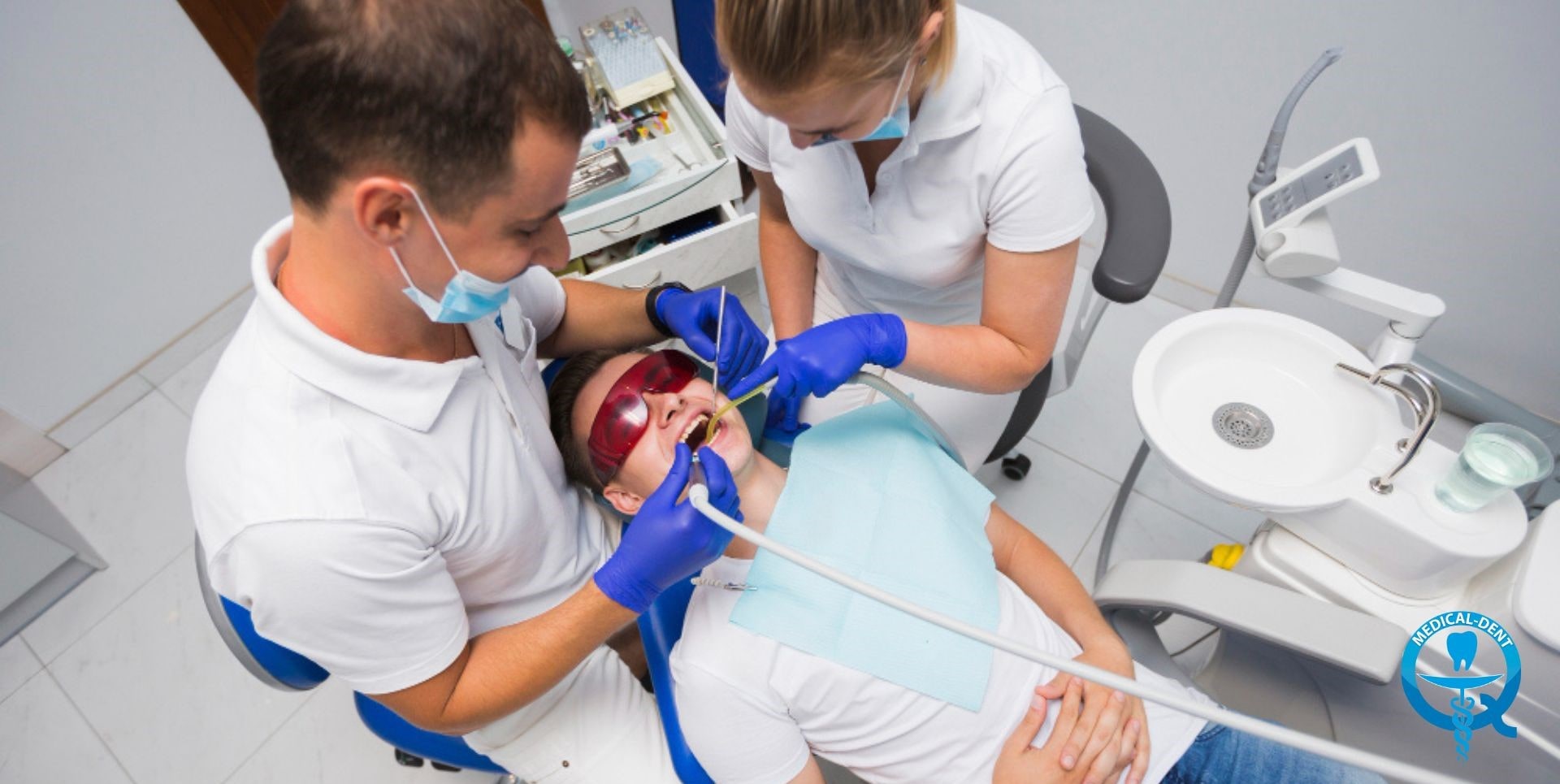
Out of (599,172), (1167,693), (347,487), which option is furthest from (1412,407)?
(599,172)

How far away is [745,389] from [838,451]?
7.8 inches

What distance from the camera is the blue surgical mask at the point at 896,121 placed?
1046 mm

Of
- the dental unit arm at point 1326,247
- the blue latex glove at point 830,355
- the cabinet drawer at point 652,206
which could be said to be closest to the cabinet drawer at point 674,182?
the cabinet drawer at point 652,206

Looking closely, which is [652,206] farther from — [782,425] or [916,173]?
[916,173]

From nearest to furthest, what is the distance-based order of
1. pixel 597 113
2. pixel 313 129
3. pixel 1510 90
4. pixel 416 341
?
1. pixel 313 129
2. pixel 416 341
3. pixel 1510 90
4. pixel 597 113

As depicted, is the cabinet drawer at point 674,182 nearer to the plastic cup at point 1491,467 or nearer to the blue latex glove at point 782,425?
the blue latex glove at point 782,425

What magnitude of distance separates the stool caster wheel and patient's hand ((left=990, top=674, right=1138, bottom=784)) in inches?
41.5

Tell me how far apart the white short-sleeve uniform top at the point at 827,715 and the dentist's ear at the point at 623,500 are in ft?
0.57

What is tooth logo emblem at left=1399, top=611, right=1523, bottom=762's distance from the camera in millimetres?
1042

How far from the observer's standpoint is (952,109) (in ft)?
3.73

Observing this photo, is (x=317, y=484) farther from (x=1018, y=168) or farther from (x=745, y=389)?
(x=1018, y=168)

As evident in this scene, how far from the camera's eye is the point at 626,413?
48.8 inches

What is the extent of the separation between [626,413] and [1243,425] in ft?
3.38

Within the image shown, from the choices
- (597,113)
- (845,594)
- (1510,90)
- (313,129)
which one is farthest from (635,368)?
(1510,90)
